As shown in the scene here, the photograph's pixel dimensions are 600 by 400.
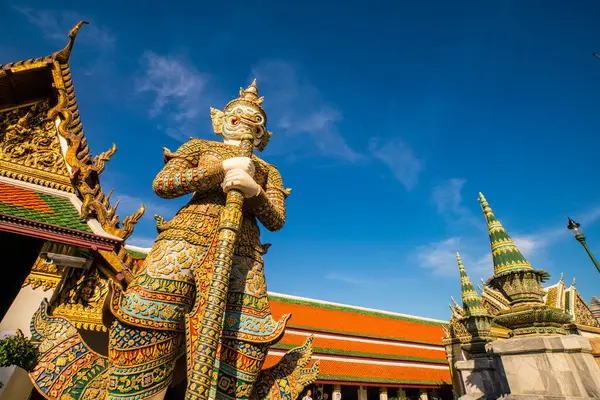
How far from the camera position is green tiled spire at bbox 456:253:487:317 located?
955 centimetres

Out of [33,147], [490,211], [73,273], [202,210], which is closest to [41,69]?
[33,147]

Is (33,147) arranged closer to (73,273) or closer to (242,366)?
(73,273)

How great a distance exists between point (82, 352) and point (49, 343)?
1.09 ft

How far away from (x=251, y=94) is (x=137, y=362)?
3591 mm

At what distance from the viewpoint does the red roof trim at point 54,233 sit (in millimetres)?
3412

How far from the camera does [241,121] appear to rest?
4.20 m

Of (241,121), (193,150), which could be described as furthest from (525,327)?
(193,150)

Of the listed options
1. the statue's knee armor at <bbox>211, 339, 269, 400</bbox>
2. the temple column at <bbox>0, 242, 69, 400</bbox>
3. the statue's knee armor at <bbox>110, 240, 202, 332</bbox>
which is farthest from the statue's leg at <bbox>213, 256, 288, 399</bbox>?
the temple column at <bbox>0, 242, 69, 400</bbox>

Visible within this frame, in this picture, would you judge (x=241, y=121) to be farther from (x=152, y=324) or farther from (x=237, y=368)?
(x=237, y=368)

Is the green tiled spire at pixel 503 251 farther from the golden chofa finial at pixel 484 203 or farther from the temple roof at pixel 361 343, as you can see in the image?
the temple roof at pixel 361 343

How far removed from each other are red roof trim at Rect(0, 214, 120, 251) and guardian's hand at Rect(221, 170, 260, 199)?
2015 mm

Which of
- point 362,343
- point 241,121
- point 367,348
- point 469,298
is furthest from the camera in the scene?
point 362,343

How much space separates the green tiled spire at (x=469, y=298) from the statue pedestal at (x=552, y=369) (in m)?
6.47

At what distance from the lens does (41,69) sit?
4852 mm
